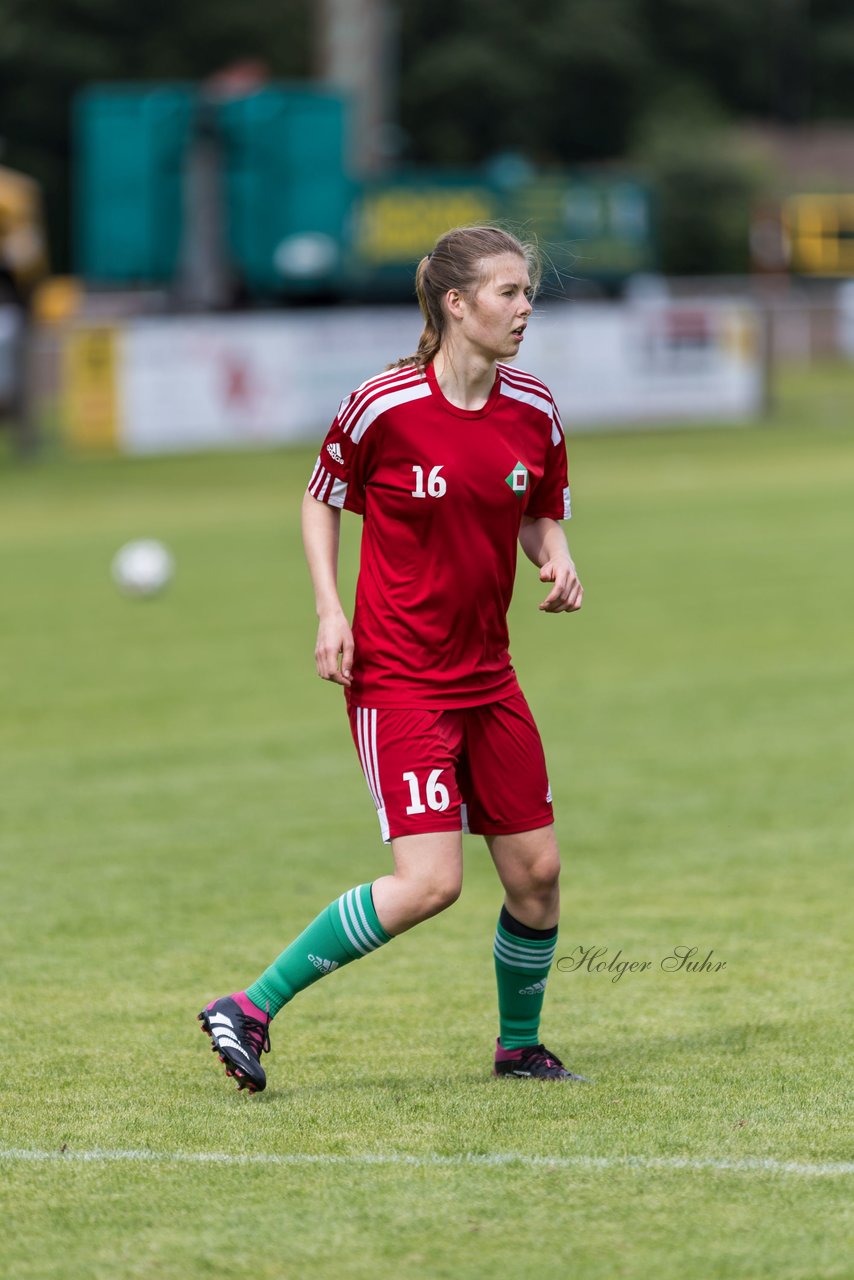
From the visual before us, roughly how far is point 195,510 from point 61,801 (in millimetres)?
13002

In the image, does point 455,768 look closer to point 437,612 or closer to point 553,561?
point 437,612

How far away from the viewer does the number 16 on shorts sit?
4629 millimetres

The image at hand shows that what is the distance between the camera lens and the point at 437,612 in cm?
470

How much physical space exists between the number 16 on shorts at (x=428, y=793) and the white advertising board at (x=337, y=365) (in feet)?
68.0

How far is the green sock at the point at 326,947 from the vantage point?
4.71 meters

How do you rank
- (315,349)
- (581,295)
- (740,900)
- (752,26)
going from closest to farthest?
1. (740,900)
2. (315,349)
3. (581,295)
4. (752,26)

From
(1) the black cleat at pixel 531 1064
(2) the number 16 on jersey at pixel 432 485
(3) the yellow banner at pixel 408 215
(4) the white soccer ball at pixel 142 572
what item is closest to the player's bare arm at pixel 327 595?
(2) the number 16 on jersey at pixel 432 485

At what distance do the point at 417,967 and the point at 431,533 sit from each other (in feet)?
6.51

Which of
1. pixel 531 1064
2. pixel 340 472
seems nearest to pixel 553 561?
pixel 340 472

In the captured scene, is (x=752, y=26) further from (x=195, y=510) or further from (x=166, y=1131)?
(x=166, y=1131)

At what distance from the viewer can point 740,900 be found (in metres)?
6.99

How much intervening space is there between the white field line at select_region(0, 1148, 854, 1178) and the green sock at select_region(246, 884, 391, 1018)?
59 centimetres

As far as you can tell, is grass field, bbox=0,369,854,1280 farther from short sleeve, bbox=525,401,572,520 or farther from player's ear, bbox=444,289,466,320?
player's ear, bbox=444,289,466,320

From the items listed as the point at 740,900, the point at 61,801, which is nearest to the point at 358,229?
the point at 61,801
